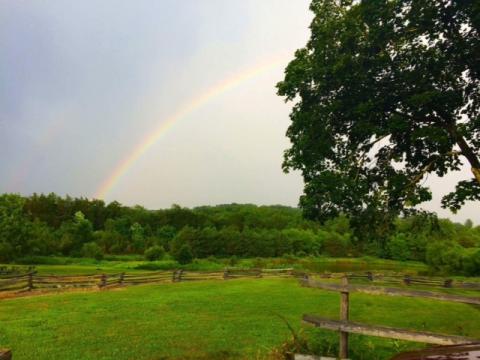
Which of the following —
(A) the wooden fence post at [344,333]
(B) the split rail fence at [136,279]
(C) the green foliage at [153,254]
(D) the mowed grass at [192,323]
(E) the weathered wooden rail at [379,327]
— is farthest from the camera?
(C) the green foliage at [153,254]

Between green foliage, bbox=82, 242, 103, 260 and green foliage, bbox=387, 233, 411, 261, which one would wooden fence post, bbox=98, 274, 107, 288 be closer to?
green foliage, bbox=82, 242, 103, 260

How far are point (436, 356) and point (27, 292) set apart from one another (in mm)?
31232

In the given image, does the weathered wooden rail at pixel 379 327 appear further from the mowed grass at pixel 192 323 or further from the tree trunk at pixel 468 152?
the tree trunk at pixel 468 152

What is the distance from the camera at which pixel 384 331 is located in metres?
7.44

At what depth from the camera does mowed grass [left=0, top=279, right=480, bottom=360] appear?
10.6 metres

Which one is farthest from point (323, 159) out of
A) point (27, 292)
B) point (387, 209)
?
point (27, 292)

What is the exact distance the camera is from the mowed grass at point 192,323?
34.9 feet

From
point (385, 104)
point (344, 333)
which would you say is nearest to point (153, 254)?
point (385, 104)

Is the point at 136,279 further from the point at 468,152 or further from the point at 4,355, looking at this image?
the point at 4,355

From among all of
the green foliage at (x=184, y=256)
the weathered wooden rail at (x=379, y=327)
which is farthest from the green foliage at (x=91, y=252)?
the weathered wooden rail at (x=379, y=327)

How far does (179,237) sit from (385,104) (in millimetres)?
80764

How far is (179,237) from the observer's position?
3558 inches

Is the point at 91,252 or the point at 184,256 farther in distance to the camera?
the point at 91,252

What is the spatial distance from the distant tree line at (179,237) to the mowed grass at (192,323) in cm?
1969
